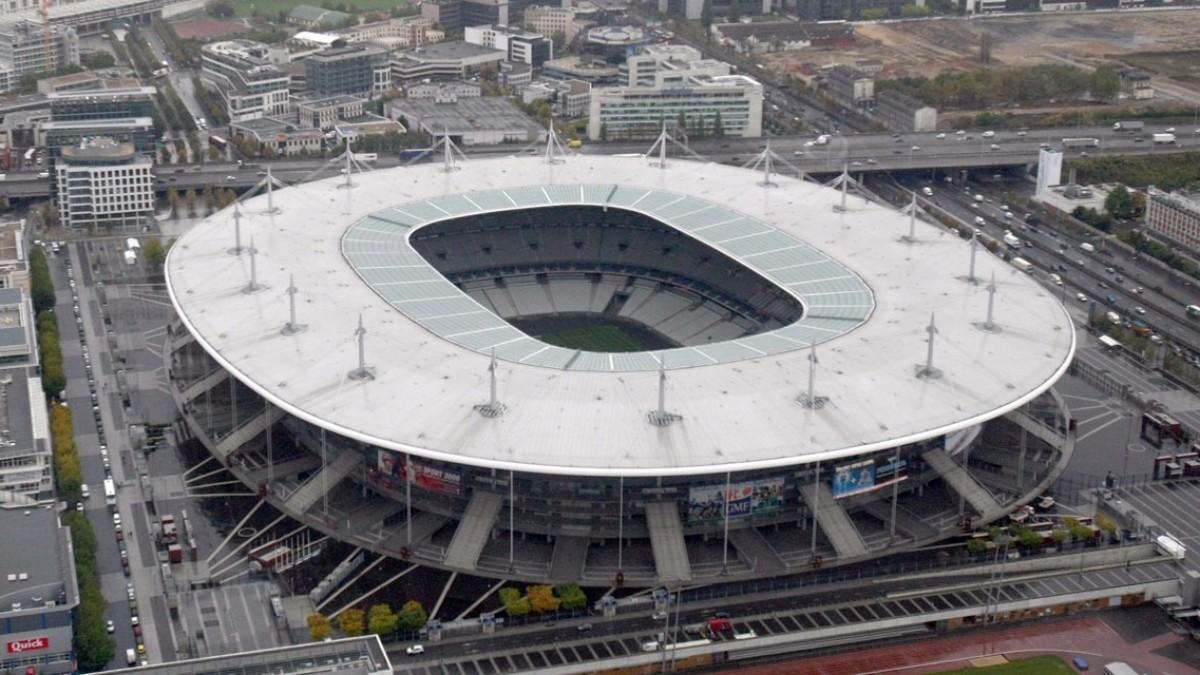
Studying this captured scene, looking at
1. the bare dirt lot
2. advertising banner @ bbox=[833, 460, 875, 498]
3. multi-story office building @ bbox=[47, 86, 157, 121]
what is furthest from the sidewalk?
the bare dirt lot

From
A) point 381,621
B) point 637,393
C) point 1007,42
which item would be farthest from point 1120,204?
point 381,621

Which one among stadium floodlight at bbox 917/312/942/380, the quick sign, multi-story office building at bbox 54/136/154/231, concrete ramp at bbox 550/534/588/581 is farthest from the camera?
multi-story office building at bbox 54/136/154/231

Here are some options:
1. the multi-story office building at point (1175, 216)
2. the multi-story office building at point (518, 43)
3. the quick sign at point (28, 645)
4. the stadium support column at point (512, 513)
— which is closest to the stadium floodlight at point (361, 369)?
the stadium support column at point (512, 513)

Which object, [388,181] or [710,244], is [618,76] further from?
[710,244]

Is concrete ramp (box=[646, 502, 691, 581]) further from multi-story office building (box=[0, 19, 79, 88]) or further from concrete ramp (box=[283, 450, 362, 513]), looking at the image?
multi-story office building (box=[0, 19, 79, 88])

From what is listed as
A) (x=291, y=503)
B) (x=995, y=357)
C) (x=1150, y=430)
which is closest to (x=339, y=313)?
(x=291, y=503)

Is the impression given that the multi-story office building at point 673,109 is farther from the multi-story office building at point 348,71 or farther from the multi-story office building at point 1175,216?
the multi-story office building at point 1175,216
